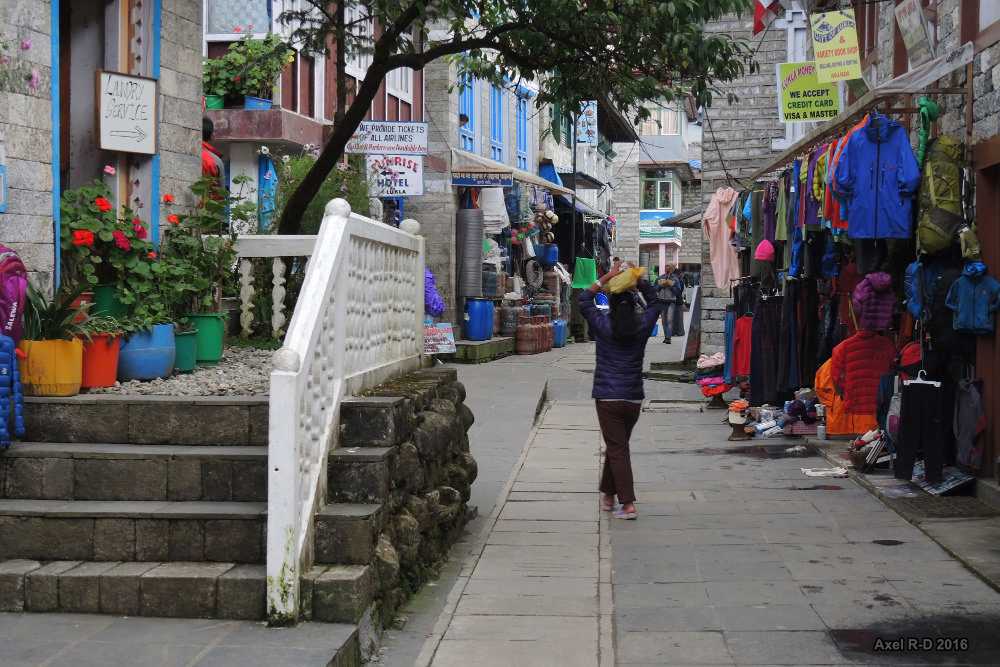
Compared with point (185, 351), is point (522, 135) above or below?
above

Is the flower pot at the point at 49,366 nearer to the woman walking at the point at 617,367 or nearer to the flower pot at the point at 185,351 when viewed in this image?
the flower pot at the point at 185,351

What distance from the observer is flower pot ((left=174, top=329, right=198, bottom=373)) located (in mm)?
7918

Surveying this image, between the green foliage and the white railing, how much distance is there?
8.78 metres

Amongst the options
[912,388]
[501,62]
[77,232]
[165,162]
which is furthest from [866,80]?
[77,232]

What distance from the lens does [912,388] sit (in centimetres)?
936

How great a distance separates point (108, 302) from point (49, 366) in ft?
4.36

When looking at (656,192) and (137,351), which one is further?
(656,192)

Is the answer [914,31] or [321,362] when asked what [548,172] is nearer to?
[914,31]

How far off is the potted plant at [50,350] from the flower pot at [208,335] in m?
1.81

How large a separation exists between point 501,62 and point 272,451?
769cm

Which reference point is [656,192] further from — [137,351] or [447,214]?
[137,351]

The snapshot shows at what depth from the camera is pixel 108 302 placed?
755cm

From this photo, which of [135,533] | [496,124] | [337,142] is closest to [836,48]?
[337,142]

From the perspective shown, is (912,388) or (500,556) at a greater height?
(912,388)
